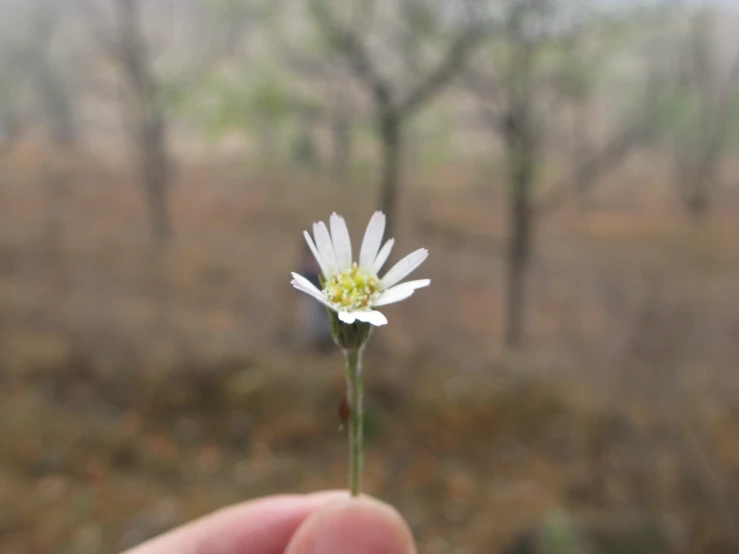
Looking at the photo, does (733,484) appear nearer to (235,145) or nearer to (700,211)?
(700,211)

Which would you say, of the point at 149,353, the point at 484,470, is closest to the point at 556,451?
the point at 484,470

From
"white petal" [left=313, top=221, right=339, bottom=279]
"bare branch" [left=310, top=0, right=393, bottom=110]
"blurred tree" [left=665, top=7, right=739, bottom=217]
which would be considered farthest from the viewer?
"blurred tree" [left=665, top=7, right=739, bottom=217]

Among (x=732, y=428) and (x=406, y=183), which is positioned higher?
(x=406, y=183)

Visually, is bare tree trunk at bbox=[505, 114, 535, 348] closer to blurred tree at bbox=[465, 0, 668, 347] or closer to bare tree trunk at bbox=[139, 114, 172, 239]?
blurred tree at bbox=[465, 0, 668, 347]

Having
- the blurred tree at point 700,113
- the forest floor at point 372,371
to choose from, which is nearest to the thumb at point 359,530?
the forest floor at point 372,371

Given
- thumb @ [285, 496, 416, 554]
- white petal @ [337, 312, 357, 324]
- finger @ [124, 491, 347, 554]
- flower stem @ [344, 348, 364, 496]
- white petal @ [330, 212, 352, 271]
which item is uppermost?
white petal @ [330, 212, 352, 271]

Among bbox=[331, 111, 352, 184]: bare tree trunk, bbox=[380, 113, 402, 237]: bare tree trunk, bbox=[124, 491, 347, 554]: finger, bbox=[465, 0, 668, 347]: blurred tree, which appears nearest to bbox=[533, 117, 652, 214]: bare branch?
bbox=[465, 0, 668, 347]: blurred tree
